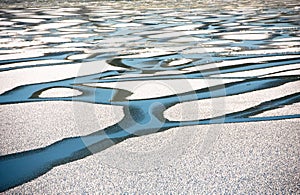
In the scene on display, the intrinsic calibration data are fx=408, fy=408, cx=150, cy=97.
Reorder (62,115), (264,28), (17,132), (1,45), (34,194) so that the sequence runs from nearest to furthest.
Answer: (34,194) < (17,132) < (62,115) < (1,45) < (264,28)

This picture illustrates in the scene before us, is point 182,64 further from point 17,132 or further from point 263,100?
point 17,132

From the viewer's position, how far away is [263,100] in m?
1.74

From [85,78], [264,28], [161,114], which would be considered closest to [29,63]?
[85,78]

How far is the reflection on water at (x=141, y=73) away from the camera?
1.42 metres

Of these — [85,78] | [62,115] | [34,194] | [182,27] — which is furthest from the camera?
[182,27]

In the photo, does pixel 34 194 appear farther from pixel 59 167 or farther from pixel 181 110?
pixel 181 110

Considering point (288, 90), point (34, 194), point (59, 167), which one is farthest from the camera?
point (288, 90)

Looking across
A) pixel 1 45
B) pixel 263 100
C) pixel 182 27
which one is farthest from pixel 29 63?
pixel 182 27

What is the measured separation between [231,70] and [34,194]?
153 centimetres

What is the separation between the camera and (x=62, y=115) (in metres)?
1.60

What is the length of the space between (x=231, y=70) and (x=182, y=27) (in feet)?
7.17

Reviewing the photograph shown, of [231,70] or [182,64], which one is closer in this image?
[231,70]

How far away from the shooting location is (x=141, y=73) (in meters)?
2.29

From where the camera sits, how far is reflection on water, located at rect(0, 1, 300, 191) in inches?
55.9
